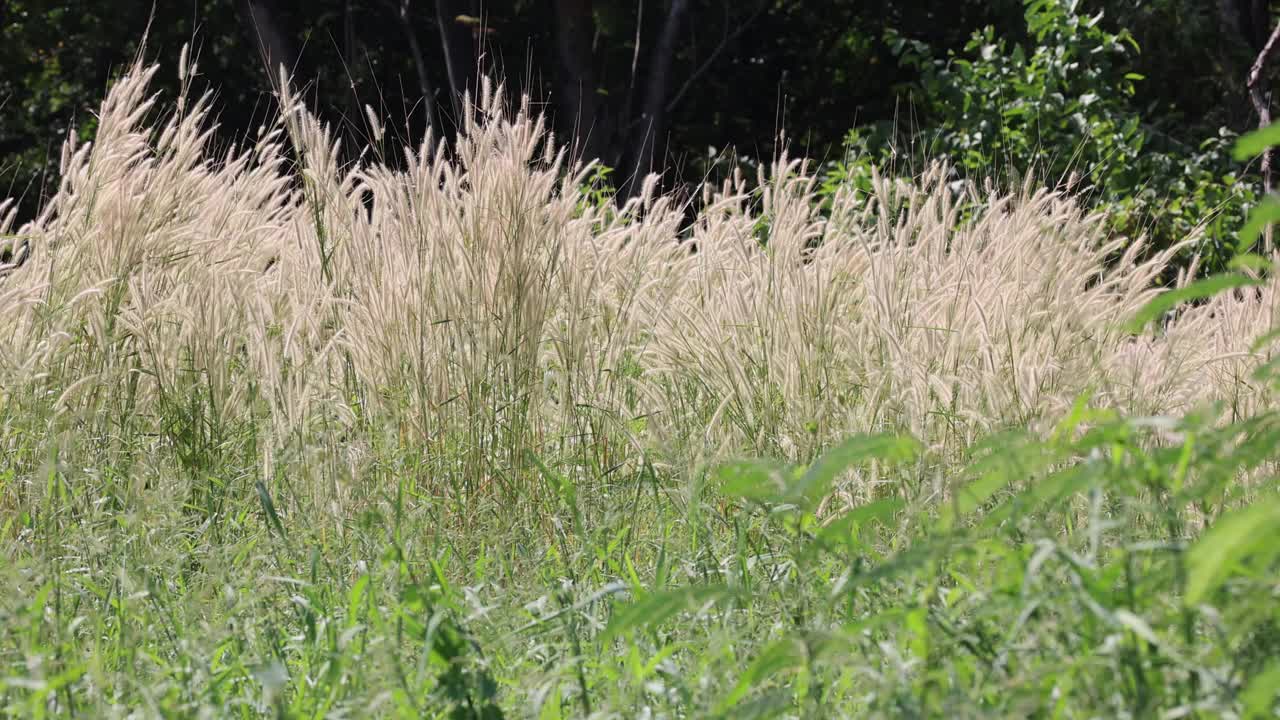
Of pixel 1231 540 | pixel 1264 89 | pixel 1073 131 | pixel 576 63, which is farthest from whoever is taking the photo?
pixel 576 63

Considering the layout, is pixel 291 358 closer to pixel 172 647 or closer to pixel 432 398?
pixel 432 398

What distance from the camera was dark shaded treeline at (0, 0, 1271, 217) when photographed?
11133 millimetres

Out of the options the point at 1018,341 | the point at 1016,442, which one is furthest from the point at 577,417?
the point at 1016,442

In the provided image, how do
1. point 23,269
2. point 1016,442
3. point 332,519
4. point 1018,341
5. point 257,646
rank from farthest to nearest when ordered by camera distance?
point 23,269, point 1018,341, point 332,519, point 257,646, point 1016,442

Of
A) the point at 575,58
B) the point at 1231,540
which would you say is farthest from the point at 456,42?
the point at 1231,540

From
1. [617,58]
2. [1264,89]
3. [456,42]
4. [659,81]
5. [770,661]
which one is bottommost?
[770,661]

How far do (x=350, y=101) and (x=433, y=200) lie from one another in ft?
30.4

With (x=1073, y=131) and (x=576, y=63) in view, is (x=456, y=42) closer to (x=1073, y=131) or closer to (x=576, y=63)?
(x=576, y=63)

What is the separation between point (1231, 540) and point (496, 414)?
2.15m

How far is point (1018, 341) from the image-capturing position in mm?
3104

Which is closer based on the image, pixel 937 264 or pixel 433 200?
pixel 433 200

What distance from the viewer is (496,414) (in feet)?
9.53

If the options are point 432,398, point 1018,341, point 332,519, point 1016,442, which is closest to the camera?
point 1016,442

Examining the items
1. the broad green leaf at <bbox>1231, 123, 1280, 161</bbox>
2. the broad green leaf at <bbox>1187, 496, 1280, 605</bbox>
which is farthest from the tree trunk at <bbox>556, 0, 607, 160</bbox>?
the broad green leaf at <bbox>1187, 496, 1280, 605</bbox>
